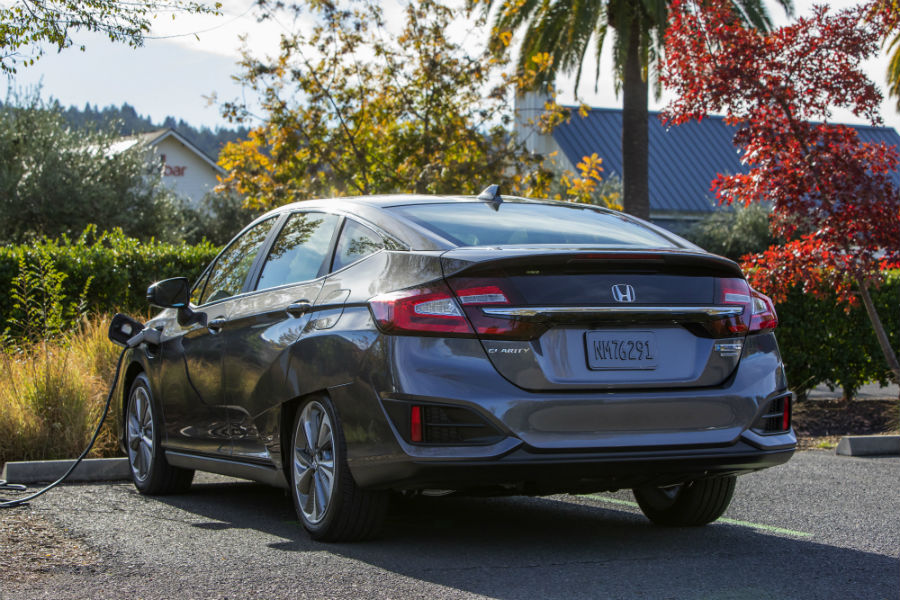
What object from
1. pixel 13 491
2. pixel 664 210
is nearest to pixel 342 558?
pixel 13 491

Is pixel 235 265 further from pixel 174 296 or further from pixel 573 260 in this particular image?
pixel 573 260

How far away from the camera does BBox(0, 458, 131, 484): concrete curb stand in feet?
26.7

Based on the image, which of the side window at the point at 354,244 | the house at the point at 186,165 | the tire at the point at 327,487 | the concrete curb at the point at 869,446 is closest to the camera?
the tire at the point at 327,487

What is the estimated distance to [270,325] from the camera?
6012 millimetres

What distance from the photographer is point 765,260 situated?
12.7m

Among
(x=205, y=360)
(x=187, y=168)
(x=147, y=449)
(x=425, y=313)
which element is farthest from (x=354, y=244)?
(x=187, y=168)

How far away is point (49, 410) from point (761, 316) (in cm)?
589

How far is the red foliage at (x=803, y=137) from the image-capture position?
39.2ft

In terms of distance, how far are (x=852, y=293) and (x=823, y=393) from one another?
5902 millimetres

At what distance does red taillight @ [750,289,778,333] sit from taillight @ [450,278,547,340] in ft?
3.45

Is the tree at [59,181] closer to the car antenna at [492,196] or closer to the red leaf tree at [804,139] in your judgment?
the red leaf tree at [804,139]

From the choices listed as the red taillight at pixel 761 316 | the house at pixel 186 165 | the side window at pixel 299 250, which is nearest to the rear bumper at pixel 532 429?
the red taillight at pixel 761 316

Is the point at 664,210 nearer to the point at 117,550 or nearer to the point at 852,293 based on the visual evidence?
the point at 852,293

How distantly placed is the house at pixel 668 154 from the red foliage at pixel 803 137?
3319cm
